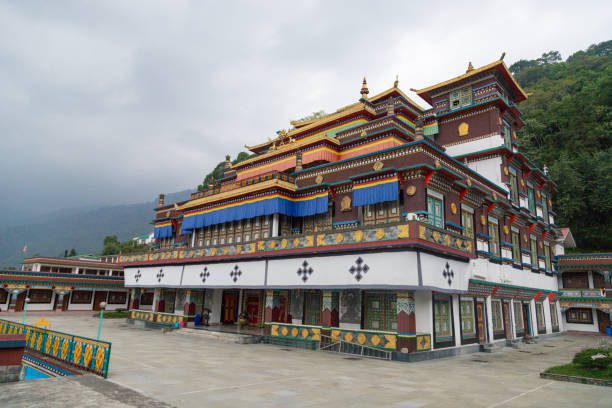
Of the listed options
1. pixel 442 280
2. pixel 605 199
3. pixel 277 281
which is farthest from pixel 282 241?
pixel 605 199

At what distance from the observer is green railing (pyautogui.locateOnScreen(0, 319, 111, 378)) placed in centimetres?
984

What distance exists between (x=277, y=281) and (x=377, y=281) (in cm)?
614

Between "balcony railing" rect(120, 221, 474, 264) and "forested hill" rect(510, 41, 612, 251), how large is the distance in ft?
98.8

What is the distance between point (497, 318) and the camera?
2161cm

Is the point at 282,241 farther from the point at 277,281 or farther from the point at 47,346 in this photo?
the point at 47,346

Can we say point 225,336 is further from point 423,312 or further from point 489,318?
point 489,318

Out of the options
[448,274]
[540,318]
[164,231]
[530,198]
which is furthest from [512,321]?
[164,231]

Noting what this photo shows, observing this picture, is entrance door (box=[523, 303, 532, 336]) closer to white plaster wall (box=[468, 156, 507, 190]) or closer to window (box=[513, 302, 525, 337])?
window (box=[513, 302, 525, 337])

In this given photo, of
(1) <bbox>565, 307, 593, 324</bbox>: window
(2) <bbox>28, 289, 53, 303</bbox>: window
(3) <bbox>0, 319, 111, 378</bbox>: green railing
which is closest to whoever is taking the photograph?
(3) <bbox>0, 319, 111, 378</bbox>: green railing

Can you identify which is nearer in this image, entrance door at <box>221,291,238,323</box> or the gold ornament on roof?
entrance door at <box>221,291,238,323</box>

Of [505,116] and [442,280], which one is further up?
[505,116]

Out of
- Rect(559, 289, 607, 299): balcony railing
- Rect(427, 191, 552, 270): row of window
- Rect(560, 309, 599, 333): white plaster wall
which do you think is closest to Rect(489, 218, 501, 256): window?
Rect(427, 191, 552, 270): row of window

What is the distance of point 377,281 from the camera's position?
50.9 ft

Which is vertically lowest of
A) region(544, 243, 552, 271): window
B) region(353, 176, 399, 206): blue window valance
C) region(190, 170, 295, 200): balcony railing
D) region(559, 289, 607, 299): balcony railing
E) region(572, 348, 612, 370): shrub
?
region(572, 348, 612, 370): shrub
